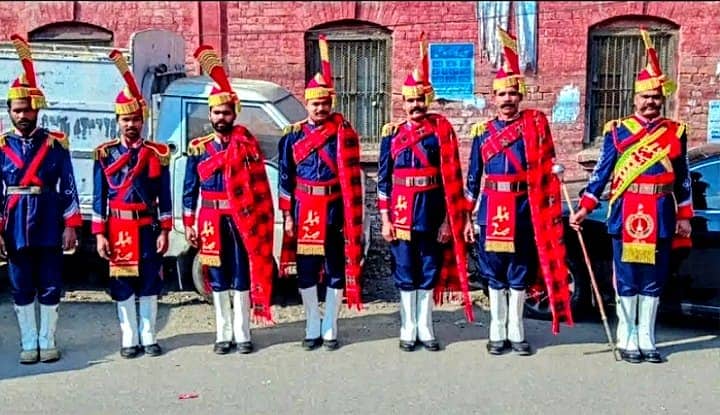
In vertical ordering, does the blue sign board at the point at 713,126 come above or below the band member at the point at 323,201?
above

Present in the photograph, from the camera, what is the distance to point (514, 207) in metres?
6.44

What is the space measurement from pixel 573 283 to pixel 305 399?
8.74ft

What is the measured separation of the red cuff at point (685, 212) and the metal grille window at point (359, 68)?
6226 millimetres

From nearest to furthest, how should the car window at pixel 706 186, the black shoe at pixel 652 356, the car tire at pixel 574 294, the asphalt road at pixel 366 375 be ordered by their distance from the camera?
the asphalt road at pixel 366 375, the black shoe at pixel 652 356, the car window at pixel 706 186, the car tire at pixel 574 294

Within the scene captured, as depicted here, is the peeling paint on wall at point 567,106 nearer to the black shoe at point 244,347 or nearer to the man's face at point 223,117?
the man's face at point 223,117

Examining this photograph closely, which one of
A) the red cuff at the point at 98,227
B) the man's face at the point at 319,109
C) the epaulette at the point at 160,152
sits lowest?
the red cuff at the point at 98,227

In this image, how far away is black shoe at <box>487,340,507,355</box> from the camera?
21.7 ft

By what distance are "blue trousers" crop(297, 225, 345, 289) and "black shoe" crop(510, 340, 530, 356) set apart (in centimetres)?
134

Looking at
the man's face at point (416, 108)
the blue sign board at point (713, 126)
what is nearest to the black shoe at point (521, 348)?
the man's face at point (416, 108)

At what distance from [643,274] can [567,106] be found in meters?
6.08

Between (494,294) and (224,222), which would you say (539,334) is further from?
(224,222)

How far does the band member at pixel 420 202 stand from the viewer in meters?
6.52

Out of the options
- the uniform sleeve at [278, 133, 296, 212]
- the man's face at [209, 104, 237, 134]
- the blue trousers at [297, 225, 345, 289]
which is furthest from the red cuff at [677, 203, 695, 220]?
the man's face at [209, 104, 237, 134]

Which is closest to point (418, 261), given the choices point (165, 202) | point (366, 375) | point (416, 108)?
point (366, 375)
